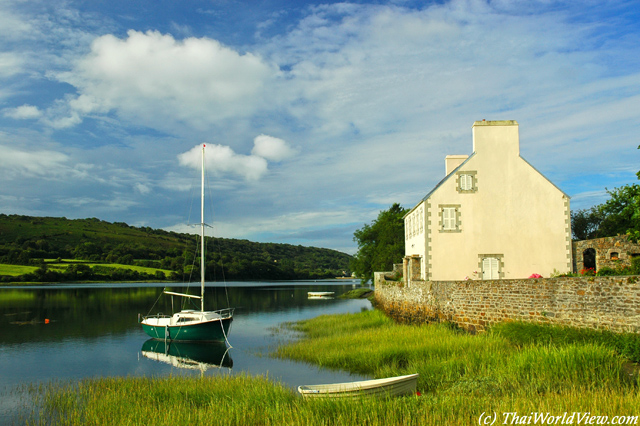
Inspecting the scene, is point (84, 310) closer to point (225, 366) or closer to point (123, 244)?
point (225, 366)

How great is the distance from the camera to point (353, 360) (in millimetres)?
17922

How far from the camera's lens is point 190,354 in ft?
84.1

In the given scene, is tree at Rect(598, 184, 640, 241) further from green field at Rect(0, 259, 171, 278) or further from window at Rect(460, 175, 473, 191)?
green field at Rect(0, 259, 171, 278)

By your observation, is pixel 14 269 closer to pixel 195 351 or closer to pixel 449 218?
pixel 195 351

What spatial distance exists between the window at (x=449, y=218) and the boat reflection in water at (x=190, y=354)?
14643 millimetres

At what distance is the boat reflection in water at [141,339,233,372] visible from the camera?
22.5 meters

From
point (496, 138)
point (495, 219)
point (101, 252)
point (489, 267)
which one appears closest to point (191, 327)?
point (489, 267)

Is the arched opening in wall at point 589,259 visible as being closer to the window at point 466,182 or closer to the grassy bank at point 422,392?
the window at point 466,182

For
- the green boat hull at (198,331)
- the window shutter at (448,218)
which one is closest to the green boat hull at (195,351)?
the green boat hull at (198,331)

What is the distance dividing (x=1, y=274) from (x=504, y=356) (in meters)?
114

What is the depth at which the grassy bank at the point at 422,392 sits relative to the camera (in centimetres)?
861

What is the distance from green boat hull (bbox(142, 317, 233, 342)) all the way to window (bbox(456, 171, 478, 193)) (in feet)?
56.0

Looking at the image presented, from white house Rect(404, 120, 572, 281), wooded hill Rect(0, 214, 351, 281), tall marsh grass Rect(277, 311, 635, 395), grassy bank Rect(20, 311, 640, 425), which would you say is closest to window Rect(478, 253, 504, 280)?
white house Rect(404, 120, 572, 281)

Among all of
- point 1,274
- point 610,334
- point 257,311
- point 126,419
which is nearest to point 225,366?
point 126,419
